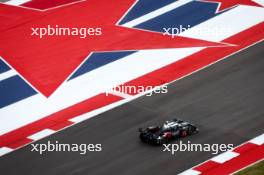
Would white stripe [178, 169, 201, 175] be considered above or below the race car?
below

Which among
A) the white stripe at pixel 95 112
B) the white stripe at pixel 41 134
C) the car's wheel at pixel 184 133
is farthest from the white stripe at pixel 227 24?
the white stripe at pixel 41 134

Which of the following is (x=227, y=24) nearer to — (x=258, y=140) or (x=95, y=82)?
(x=95, y=82)

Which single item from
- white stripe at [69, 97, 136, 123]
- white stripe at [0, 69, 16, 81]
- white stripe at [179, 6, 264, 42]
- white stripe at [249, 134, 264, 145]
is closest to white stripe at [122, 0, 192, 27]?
white stripe at [179, 6, 264, 42]

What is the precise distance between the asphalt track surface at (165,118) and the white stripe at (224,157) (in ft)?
1.45

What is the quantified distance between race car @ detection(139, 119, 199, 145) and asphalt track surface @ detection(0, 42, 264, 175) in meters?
0.35

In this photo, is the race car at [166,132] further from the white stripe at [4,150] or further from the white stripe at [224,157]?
the white stripe at [4,150]

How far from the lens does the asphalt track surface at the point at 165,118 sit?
122 ft

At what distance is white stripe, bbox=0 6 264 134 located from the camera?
1684 inches

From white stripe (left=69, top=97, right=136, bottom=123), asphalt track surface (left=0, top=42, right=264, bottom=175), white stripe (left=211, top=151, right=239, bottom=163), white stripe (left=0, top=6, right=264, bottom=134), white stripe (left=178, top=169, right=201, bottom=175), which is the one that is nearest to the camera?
white stripe (left=178, top=169, right=201, bottom=175)

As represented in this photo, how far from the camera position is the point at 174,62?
156ft

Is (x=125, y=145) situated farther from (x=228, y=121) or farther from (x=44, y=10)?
(x=44, y=10)

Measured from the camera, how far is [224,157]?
3762cm

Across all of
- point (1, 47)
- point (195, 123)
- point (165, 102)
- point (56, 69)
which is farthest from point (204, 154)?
point (1, 47)

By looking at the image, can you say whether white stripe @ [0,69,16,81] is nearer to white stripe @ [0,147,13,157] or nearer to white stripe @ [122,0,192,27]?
white stripe @ [0,147,13,157]
